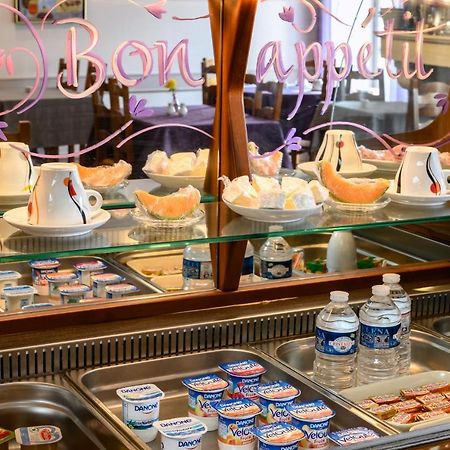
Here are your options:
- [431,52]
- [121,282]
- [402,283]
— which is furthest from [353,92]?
[121,282]

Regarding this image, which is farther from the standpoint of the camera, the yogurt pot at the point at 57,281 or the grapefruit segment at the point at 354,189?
the yogurt pot at the point at 57,281

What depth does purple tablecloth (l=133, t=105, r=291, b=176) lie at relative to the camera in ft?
6.04

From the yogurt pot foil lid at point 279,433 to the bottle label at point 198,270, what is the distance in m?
0.49

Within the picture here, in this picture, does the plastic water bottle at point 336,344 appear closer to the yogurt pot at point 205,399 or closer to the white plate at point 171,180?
the yogurt pot at point 205,399

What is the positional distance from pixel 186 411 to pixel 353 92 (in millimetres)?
815

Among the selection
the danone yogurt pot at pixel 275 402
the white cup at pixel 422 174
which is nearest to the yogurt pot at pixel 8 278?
the danone yogurt pot at pixel 275 402

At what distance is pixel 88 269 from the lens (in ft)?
6.82

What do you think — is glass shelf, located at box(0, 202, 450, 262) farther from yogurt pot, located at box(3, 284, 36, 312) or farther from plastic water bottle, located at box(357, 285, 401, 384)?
yogurt pot, located at box(3, 284, 36, 312)

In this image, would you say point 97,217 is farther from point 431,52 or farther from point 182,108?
point 431,52

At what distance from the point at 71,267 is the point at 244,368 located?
0.53 metres

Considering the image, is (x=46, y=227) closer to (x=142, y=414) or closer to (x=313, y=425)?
(x=142, y=414)

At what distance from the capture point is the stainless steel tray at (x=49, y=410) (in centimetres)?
161

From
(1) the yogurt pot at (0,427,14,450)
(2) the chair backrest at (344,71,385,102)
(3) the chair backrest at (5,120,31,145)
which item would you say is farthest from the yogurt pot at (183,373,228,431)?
(2) the chair backrest at (344,71,385,102)

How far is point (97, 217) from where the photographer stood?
1650mm
